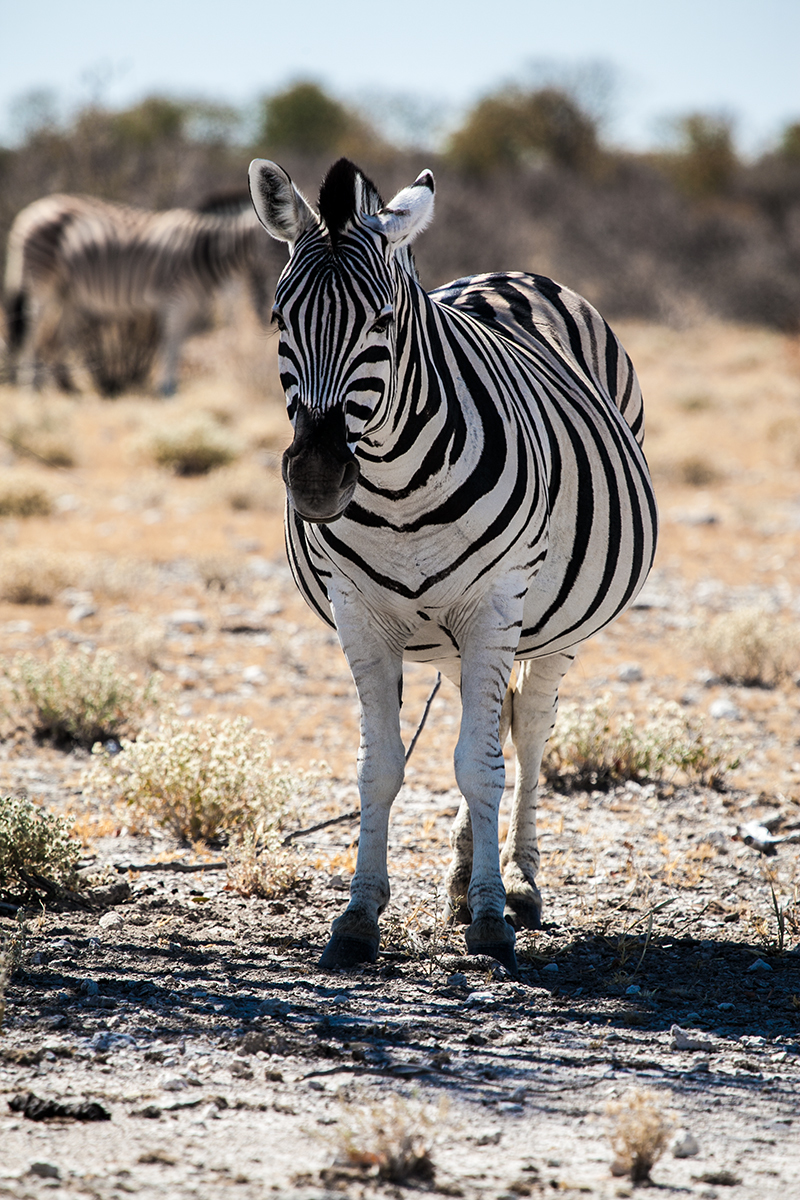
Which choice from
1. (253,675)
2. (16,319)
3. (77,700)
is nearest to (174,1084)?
(77,700)

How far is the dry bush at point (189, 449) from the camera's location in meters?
13.3

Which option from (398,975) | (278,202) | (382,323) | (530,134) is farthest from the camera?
(530,134)

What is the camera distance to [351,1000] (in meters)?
3.44

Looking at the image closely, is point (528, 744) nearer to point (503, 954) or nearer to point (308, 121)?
point (503, 954)

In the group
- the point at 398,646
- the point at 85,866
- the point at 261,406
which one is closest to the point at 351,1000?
the point at 398,646

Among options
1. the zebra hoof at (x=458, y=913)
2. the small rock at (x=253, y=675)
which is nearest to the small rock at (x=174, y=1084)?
the zebra hoof at (x=458, y=913)

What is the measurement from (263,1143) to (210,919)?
1686mm

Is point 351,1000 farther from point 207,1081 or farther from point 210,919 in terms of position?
point 210,919

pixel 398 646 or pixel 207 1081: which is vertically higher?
pixel 398 646

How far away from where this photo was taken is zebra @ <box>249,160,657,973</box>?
10.2 feet

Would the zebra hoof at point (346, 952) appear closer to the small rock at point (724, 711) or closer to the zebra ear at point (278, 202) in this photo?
the zebra ear at point (278, 202)

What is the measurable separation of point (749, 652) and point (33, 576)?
5270mm

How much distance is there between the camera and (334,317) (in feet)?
10.1

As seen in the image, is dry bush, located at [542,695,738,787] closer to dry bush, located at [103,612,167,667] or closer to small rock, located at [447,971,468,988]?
small rock, located at [447,971,468,988]
